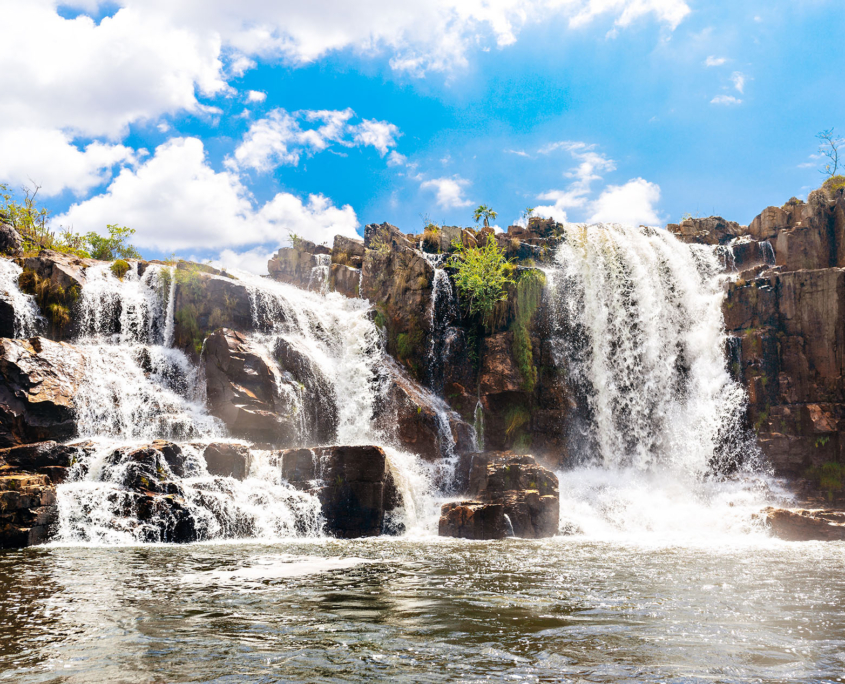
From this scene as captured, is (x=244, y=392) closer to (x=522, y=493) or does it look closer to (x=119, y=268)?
(x=119, y=268)

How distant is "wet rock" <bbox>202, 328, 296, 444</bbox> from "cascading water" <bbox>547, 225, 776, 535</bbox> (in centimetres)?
1139

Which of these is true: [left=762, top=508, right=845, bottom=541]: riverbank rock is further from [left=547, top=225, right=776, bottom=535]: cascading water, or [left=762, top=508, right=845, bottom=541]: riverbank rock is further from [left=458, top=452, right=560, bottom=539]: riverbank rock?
[left=458, top=452, right=560, bottom=539]: riverbank rock

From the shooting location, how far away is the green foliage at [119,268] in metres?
26.2

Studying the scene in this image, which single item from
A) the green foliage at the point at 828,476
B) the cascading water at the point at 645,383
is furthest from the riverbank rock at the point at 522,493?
the green foliage at the point at 828,476

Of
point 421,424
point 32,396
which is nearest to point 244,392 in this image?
point 32,396

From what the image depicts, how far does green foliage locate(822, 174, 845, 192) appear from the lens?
2880 centimetres

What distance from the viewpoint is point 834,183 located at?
29391 millimetres

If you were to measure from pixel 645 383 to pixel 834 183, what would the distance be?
1577 cm

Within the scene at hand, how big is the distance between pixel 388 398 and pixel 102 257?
23.2 m

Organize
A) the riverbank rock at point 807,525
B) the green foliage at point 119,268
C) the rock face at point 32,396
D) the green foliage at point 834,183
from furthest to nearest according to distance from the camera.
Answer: the green foliage at point 834,183, the green foliage at point 119,268, the rock face at point 32,396, the riverbank rock at point 807,525

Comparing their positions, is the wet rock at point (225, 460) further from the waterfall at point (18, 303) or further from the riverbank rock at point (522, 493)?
the waterfall at point (18, 303)

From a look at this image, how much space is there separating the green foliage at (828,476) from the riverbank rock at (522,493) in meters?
11.2

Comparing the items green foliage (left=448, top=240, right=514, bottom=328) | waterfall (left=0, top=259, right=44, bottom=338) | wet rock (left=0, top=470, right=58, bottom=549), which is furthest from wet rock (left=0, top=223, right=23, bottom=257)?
green foliage (left=448, top=240, right=514, bottom=328)

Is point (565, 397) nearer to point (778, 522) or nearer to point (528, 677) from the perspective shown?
point (778, 522)
